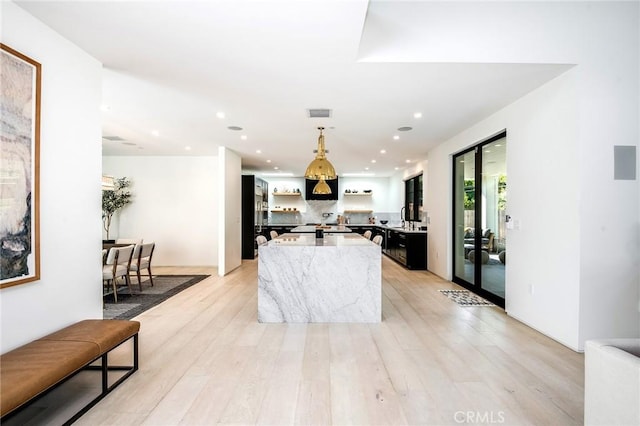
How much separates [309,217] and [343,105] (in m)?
8.00

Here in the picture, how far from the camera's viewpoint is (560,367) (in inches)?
110

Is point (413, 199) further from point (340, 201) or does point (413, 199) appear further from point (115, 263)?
point (115, 263)

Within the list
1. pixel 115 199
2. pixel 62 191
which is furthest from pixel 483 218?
pixel 115 199

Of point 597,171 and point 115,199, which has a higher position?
point 597,171

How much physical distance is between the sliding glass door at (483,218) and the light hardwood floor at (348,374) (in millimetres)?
907

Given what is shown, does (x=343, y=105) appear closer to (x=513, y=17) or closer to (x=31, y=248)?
(x=513, y=17)

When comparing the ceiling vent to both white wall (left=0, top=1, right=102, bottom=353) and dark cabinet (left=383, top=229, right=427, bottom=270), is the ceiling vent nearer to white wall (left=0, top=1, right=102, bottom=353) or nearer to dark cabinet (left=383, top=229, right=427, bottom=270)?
white wall (left=0, top=1, right=102, bottom=353)

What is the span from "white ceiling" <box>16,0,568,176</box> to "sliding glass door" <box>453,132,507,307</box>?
62 cm

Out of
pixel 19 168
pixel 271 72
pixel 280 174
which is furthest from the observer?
pixel 280 174

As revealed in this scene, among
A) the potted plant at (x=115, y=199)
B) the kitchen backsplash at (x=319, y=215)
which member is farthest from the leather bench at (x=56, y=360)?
the kitchen backsplash at (x=319, y=215)

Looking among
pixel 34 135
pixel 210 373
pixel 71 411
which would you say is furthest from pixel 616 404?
pixel 34 135

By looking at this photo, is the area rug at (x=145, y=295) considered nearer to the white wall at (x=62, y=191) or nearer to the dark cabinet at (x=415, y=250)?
the white wall at (x=62, y=191)

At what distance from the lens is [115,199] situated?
26.2ft

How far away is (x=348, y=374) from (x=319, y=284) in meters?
1.46
